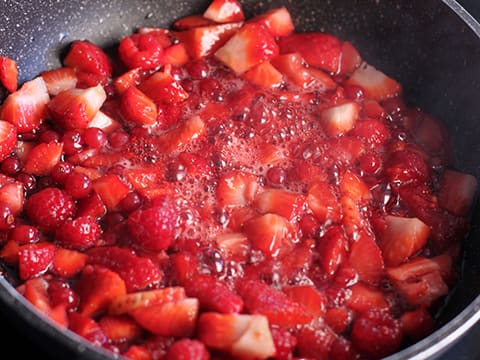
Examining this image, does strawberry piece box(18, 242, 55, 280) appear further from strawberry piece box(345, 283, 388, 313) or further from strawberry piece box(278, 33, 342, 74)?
strawberry piece box(278, 33, 342, 74)

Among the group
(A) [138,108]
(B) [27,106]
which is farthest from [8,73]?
(A) [138,108]

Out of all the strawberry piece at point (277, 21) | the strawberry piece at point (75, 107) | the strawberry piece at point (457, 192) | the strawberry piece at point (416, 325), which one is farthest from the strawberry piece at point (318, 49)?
the strawberry piece at point (416, 325)

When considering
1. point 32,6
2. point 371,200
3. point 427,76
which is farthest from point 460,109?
point 32,6

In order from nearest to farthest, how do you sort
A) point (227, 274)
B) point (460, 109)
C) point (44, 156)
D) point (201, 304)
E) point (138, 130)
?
1. point (201, 304)
2. point (227, 274)
3. point (44, 156)
4. point (138, 130)
5. point (460, 109)

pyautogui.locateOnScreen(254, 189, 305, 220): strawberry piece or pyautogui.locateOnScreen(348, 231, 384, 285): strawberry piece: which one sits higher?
pyautogui.locateOnScreen(254, 189, 305, 220): strawberry piece

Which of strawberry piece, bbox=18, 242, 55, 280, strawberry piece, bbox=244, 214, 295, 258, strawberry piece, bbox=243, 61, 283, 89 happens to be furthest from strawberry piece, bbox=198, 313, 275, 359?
strawberry piece, bbox=243, 61, 283, 89

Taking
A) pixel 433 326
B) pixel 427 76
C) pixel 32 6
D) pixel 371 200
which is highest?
pixel 32 6

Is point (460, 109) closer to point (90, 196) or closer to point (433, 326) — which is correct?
point (433, 326)

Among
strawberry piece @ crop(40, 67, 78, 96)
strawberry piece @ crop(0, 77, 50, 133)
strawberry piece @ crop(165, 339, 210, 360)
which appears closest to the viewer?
strawberry piece @ crop(165, 339, 210, 360)
